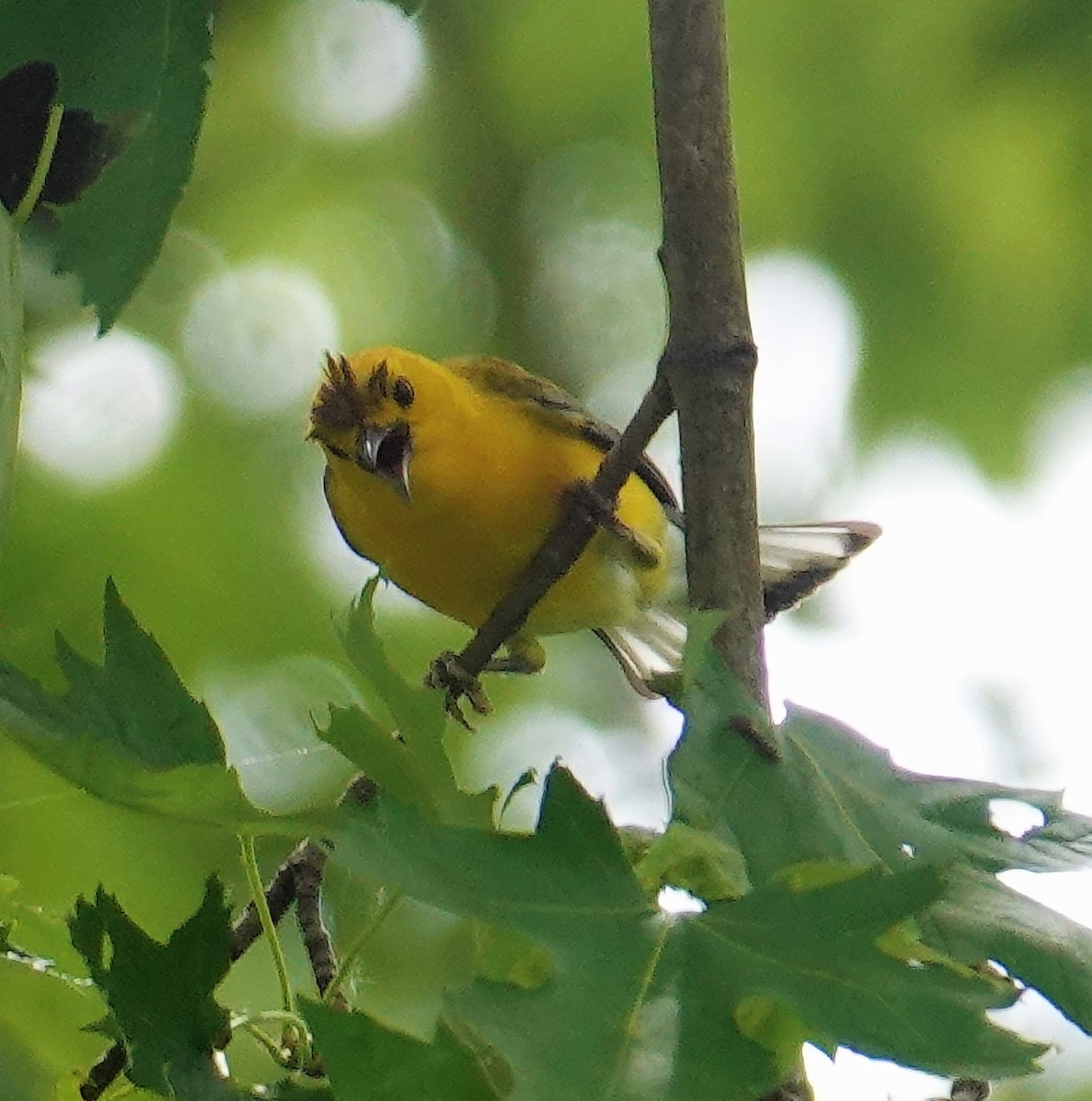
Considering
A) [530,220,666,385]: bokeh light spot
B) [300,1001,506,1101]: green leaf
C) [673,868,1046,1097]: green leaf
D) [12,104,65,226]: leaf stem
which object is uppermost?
[530,220,666,385]: bokeh light spot

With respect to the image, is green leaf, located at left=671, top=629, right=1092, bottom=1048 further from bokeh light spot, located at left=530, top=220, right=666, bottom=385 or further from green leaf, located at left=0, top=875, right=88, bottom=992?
bokeh light spot, located at left=530, top=220, right=666, bottom=385

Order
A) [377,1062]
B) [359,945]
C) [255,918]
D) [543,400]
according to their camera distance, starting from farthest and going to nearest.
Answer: [543,400] → [255,918] → [359,945] → [377,1062]

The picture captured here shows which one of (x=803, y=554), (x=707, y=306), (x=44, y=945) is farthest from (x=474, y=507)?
(x=44, y=945)

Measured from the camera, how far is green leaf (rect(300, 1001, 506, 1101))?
122 cm

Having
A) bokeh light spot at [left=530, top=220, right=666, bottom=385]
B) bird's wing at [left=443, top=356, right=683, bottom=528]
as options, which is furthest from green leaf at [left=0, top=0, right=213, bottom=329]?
bokeh light spot at [left=530, top=220, right=666, bottom=385]

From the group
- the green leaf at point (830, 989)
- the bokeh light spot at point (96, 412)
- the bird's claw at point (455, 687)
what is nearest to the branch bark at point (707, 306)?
the green leaf at point (830, 989)

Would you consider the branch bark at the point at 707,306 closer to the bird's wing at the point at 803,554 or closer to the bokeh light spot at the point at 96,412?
the bird's wing at the point at 803,554

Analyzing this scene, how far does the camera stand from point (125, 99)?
1.70 metres

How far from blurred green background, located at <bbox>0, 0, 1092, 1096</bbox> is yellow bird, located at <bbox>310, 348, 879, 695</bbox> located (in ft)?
4.43

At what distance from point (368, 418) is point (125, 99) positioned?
177 centimetres

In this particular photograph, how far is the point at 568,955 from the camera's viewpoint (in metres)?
1.29

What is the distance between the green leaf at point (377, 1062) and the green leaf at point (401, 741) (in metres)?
0.18

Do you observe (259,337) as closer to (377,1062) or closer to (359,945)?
(359,945)

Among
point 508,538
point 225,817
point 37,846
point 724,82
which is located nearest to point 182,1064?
point 225,817
